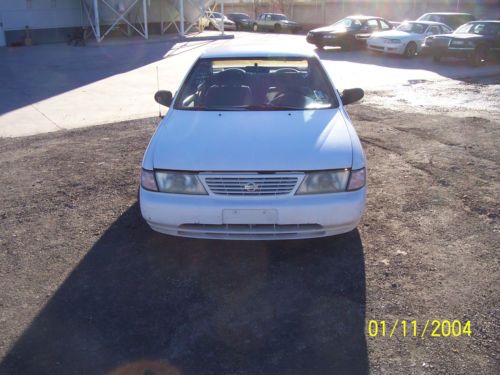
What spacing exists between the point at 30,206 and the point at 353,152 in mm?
3318

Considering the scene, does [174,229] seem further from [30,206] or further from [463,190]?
[463,190]

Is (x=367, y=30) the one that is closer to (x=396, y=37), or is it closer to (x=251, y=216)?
(x=396, y=37)

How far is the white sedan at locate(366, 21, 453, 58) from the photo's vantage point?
63.1 feet

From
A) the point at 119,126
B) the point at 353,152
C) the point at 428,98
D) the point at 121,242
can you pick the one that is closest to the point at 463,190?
the point at 353,152

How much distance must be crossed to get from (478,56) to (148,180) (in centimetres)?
1632

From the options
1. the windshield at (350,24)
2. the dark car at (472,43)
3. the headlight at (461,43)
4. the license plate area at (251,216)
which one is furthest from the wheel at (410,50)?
the license plate area at (251,216)

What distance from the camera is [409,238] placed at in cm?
441

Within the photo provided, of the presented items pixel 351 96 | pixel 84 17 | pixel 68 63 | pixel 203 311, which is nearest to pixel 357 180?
pixel 203 311

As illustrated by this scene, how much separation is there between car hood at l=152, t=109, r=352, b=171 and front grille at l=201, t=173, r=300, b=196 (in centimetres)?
6

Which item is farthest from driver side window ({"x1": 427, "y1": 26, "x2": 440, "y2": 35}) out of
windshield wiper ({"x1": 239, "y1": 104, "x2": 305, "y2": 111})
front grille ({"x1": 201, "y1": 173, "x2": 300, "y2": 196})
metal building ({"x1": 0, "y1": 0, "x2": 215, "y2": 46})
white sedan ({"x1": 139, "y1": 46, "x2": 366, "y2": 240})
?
front grille ({"x1": 201, "y1": 173, "x2": 300, "y2": 196})

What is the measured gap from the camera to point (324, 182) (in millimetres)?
3787

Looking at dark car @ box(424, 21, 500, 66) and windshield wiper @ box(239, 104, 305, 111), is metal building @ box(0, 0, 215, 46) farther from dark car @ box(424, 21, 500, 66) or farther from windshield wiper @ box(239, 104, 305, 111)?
windshield wiper @ box(239, 104, 305, 111)

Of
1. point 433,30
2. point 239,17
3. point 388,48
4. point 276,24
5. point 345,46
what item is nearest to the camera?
point 388,48

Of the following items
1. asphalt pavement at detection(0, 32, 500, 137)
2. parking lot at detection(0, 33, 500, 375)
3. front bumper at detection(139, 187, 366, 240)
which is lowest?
asphalt pavement at detection(0, 32, 500, 137)
